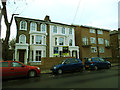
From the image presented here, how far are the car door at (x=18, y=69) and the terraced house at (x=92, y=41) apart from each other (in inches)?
712

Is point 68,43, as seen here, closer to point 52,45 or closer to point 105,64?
point 52,45

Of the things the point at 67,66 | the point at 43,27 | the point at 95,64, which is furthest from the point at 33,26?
the point at 95,64

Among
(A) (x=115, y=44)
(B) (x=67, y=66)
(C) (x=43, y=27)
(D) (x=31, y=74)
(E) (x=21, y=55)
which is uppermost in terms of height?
(C) (x=43, y=27)

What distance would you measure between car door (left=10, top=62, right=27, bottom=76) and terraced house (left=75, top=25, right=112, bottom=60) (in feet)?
59.3

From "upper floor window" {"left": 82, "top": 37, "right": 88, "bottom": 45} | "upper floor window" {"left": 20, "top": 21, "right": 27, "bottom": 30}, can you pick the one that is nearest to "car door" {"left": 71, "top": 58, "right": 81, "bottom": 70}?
"upper floor window" {"left": 20, "top": 21, "right": 27, "bottom": 30}

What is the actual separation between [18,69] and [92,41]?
76.8 feet

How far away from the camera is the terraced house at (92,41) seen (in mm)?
25094

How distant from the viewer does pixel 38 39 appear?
19562 millimetres

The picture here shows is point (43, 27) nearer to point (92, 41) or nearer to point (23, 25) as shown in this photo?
point (23, 25)

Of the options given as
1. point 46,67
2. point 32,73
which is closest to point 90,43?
point 46,67

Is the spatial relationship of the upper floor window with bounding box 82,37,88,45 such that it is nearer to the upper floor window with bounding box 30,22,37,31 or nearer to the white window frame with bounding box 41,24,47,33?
the white window frame with bounding box 41,24,47,33

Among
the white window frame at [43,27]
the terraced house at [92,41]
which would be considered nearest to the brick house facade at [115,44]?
the terraced house at [92,41]

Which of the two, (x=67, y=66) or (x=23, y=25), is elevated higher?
(x=23, y=25)

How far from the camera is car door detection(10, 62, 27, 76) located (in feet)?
25.4
